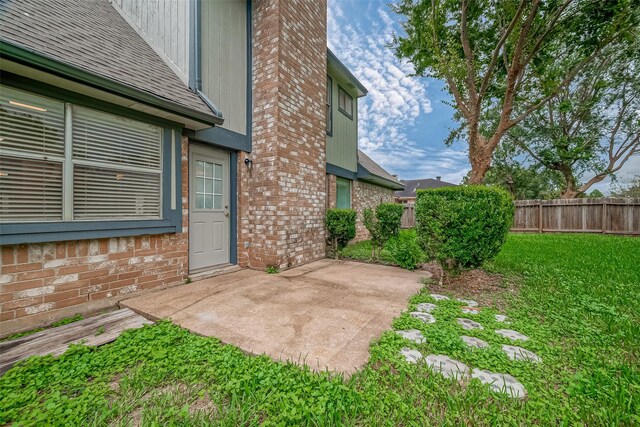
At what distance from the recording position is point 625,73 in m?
12.4

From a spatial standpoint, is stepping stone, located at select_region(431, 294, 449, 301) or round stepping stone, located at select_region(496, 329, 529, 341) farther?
stepping stone, located at select_region(431, 294, 449, 301)

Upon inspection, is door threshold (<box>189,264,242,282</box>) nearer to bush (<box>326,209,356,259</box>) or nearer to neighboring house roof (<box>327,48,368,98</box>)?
bush (<box>326,209,356,259</box>)

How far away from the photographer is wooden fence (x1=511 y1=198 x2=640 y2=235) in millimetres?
10180

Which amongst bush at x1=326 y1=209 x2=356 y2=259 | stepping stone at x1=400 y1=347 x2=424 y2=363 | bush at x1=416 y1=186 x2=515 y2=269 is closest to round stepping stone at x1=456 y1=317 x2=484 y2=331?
stepping stone at x1=400 y1=347 x2=424 y2=363

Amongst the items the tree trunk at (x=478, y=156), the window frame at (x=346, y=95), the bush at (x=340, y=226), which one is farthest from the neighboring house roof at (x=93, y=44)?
the tree trunk at (x=478, y=156)

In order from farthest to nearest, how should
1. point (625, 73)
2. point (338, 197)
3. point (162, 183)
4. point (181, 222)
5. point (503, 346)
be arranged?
point (625, 73), point (338, 197), point (181, 222), point (162, 183), point (503, 346)

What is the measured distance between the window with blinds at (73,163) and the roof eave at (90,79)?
40cm

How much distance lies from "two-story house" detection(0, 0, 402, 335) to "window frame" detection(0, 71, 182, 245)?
0.01 meters

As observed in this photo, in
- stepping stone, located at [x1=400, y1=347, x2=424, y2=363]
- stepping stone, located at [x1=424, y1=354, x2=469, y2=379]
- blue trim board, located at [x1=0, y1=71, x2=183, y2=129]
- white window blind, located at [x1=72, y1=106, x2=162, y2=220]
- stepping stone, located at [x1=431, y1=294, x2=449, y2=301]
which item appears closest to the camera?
stepping stone, located at [x1=424, y1=354, x2=469, y2=379]

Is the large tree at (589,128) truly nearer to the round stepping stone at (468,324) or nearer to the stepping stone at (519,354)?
the round stepping stone at (468,324)

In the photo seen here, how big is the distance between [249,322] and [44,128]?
2.87 metres

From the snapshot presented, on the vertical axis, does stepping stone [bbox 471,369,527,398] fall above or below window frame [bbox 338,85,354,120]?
below

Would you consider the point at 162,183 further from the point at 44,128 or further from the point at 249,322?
the point at 249,322

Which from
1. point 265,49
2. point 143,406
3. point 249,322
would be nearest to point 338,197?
point 265,49
